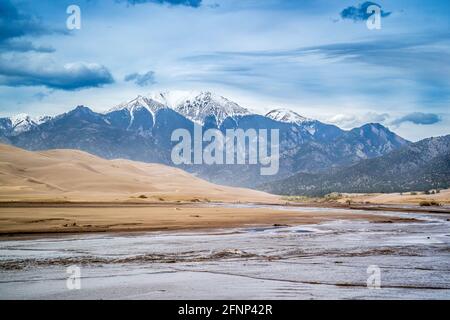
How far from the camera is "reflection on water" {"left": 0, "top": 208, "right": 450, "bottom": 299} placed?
1568 centimetres

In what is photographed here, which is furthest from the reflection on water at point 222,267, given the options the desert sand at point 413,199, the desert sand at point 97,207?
the desert sand at point 413,199

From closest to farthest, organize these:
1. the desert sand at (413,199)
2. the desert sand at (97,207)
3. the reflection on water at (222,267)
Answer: the reflection on water at (222,267) → the desert sand at (97,207) → the desert sand at (413,199)

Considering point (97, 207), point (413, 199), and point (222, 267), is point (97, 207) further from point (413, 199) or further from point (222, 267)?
point (413, 199)

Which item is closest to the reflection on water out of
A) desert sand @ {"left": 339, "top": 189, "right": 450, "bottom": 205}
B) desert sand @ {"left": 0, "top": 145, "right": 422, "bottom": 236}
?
desert sand @ {"left": 0, "top": 145, "right": 422, "bottom": 236}

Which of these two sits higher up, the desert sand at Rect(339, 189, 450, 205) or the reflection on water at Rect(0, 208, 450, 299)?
the reflection on water at Rect(0, 208, 450, 299)

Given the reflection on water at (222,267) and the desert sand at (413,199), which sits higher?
the reflection on water at (222,267)

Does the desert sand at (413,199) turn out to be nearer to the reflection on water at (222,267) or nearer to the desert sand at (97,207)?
the desert sand at (97,207)

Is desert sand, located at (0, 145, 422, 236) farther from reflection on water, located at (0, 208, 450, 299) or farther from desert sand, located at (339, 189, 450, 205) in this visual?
desert sand, located at (339, 189, 450, 205)

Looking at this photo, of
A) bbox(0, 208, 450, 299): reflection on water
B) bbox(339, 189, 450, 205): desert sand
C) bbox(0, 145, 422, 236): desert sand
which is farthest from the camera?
bbox(339, 189, 450, 205): desert sand

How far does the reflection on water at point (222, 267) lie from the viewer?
15680mm

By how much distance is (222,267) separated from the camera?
68.4 ft

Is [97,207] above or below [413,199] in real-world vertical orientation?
above

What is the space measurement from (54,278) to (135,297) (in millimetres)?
4522

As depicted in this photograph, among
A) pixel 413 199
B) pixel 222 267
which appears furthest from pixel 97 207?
pixel 413 199
